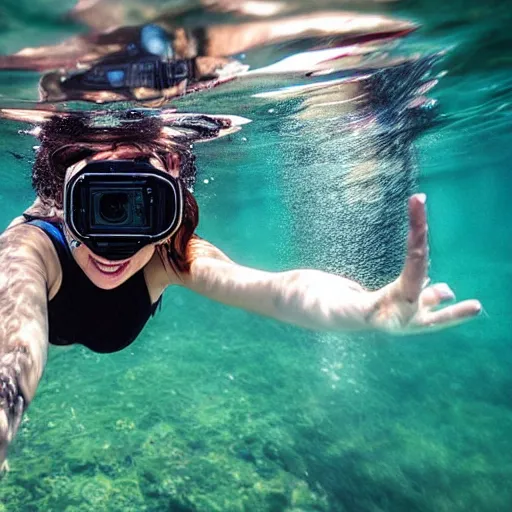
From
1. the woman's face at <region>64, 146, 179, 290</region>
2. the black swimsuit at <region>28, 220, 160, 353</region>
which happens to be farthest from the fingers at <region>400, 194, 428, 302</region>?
the black swimsuit at <region>28, 220, 160, 353</region>

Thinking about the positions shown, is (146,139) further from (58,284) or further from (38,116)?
(58,284)

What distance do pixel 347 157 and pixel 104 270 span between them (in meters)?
12.6

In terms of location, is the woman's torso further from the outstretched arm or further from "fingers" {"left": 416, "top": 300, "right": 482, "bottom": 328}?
"fingers" {"left": 416, "top": 300, "right": 482, "bottom": 328}

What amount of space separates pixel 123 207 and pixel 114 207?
63 mm

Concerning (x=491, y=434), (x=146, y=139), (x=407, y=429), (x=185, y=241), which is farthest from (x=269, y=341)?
(x=185, y=241)

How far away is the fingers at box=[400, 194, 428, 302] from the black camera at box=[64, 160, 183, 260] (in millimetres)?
1642

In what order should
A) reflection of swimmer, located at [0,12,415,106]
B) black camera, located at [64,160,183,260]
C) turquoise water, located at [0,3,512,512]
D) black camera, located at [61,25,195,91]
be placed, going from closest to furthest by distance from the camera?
black camera, located at [64,160,183,260] → reflection of swimmer, located at [0,12,415,106] → black camera, located at [61,25,195,91] → turquoise water, located at [0,3,512,512]

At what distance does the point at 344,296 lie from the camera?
2660mm

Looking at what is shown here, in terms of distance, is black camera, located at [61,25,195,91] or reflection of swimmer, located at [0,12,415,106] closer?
reflection of swimmer, located at [0,12,415,106]

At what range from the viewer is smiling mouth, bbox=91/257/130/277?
339 cm

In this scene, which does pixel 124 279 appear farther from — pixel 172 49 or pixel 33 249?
pixel 172 49

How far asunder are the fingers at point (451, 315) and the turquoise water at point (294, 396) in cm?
146

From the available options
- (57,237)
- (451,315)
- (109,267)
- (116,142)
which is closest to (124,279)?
(109,267)

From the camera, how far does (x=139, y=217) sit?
3.12 meters
